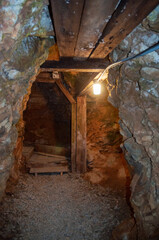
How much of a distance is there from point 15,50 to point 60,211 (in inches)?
148

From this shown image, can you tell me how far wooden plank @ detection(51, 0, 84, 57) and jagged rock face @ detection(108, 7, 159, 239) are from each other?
0.78m

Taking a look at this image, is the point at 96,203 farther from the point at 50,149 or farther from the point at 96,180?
the point at 50,149

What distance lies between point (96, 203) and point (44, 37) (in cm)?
403

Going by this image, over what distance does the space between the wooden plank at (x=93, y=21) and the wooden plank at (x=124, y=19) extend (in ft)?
0.26

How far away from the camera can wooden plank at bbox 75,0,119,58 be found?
1.50 m

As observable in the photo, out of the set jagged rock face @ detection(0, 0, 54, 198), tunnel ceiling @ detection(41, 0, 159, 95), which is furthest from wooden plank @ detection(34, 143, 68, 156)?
tunnel ceiling @ detection(41, 0, 159, 95)

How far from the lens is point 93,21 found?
5.71 feet

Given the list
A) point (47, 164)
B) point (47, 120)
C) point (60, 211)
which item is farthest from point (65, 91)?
point (47, 120)

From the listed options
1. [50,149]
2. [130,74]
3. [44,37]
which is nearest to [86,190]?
[50,149]

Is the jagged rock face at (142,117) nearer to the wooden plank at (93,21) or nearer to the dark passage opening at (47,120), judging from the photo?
the wooden plank at (93,21)

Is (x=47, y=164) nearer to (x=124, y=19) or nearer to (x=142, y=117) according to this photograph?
(x=142, y=117)

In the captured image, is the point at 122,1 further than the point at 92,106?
No

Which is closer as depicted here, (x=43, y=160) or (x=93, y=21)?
(x=93, y=21)

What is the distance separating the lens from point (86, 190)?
17.3 feet
